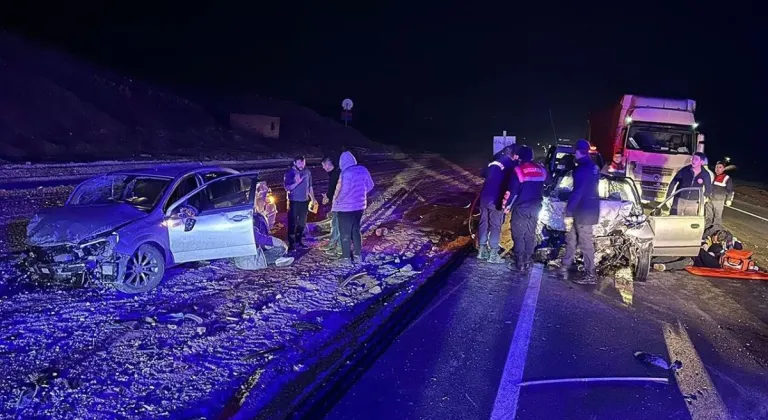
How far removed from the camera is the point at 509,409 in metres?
4.11

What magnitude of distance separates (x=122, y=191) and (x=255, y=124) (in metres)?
37.5

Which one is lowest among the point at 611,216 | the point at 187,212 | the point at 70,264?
the point at 70,264

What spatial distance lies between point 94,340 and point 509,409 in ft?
12.1

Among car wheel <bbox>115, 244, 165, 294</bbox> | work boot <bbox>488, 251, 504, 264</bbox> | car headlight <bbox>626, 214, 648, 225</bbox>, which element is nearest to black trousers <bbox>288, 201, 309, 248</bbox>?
car wheel <bbox>115, 244, 165, 294</bbox>

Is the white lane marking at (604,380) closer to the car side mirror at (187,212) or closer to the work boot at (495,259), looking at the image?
the work boot at (495,259)

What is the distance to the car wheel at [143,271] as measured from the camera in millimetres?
6383

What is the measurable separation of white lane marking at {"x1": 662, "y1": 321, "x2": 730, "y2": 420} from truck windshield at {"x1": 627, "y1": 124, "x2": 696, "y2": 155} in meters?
11.1

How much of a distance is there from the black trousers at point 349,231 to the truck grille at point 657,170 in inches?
423

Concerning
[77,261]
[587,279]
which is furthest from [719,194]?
[77,261]

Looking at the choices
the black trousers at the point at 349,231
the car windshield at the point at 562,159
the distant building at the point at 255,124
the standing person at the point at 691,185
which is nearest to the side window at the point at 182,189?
the black trousers at the point at 349,231

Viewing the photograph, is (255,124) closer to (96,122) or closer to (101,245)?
(96,122)

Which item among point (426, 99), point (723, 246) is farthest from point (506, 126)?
point (723, 246)

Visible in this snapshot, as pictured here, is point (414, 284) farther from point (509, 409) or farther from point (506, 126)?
point (506, 126)

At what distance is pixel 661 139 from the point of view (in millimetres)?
15859
